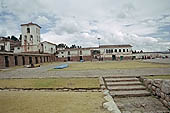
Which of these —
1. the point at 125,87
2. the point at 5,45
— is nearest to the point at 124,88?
the point at 125,87

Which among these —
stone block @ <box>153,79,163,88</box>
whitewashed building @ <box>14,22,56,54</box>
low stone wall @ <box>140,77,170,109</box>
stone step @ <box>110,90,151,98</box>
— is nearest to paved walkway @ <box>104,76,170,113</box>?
stone step @ <box>110,90,151,98</box>

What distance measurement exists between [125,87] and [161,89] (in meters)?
1.98

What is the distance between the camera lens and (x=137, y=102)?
5.84 meters

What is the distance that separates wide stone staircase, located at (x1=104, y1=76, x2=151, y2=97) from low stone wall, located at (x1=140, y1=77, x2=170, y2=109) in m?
0.36

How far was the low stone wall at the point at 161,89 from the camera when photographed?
5436 mm

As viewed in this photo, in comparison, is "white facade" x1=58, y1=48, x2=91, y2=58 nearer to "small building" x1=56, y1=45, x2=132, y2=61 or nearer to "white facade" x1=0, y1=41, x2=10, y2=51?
"small building" x1=56, y1=45, x2=132, y2=61

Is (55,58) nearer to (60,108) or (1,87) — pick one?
(1,87)

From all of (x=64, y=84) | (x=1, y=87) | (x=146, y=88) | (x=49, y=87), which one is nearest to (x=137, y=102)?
(x=146, y=88)

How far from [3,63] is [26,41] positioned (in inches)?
1061

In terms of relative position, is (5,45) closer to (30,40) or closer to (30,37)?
(30,40)

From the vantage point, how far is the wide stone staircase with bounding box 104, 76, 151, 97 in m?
6.67

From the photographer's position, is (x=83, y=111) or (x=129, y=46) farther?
(x=129, y=46)

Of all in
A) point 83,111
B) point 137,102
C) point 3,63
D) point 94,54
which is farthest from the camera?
point 94,54

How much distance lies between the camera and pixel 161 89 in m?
5.97
